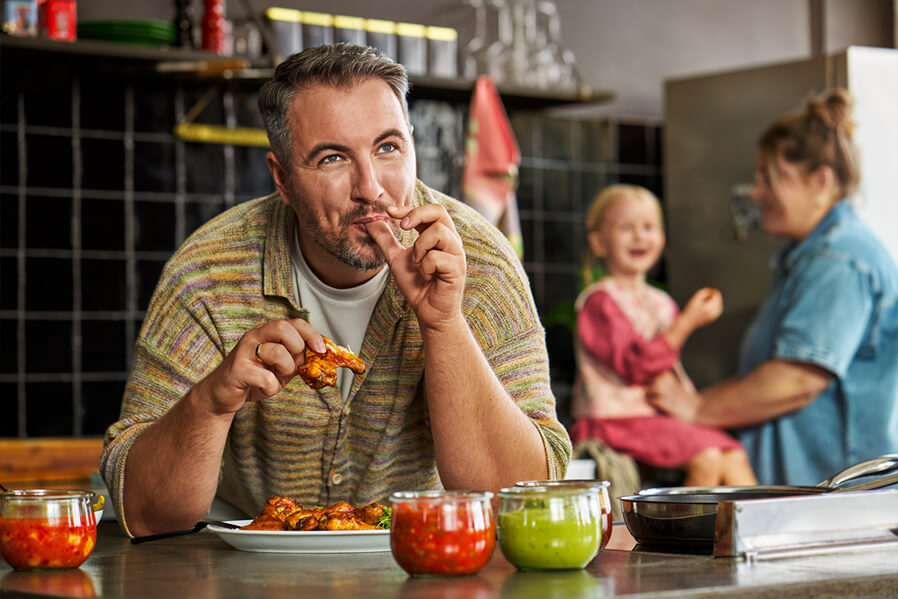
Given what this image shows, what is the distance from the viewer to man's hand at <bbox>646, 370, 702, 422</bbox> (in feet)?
12.4

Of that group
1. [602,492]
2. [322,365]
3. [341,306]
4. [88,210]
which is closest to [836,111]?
[88,210]

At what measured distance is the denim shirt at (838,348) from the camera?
11.8 ft

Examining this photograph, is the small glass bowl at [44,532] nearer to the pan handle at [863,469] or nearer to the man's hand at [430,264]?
the man's hand at [430,264]

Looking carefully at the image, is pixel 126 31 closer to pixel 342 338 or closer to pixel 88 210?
pixel 88 210

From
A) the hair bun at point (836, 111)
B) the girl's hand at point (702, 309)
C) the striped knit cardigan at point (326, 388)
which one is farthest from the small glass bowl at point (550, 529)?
the hair bun at point (836, 111)

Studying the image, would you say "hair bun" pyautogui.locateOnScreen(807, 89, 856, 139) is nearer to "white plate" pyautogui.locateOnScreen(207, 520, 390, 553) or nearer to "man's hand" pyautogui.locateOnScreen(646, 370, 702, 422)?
"man's hand" pyautogui.locateOnScreen(646, 370, 702, 422)

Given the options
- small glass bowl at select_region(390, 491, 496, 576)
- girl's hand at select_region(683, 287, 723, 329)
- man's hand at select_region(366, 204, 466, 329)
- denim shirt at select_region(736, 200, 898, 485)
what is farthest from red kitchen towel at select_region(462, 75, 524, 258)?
small glass bowl at select_region(390, 491, 496, 576)

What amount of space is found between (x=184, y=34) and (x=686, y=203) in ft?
5.82

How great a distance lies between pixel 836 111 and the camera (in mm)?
3838

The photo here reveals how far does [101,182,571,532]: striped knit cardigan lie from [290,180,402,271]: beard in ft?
0.22

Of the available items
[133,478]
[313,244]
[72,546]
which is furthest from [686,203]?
[72,546]

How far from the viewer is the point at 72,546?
130cm

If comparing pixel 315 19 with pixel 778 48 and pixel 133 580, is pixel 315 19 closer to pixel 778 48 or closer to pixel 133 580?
pixel 778 48

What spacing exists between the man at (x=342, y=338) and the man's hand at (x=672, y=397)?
1887 millimetres
